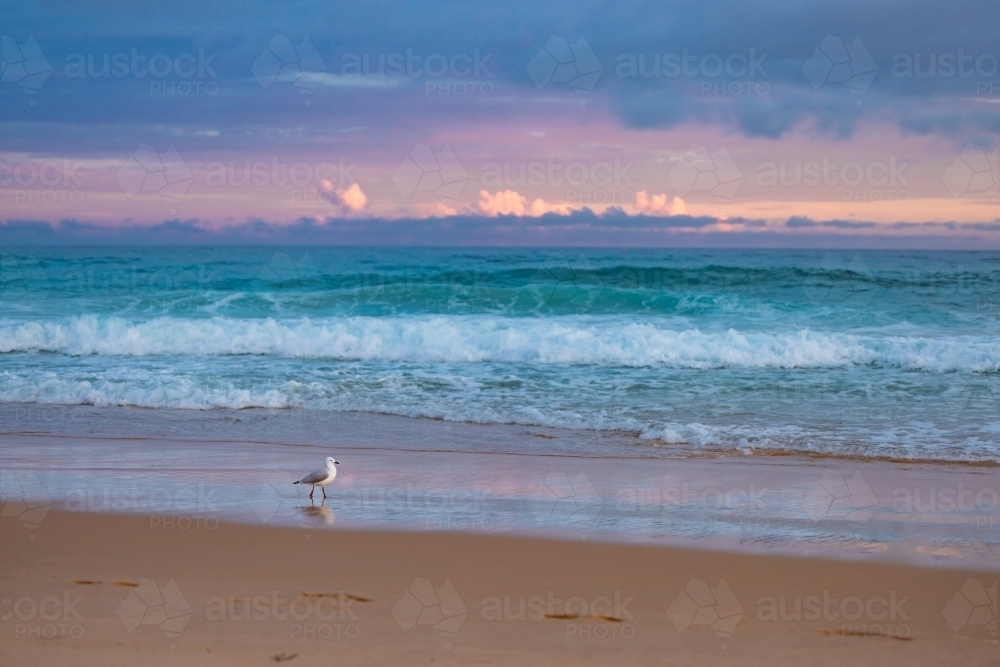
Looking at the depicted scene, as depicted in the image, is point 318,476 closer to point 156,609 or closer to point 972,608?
point 156,609

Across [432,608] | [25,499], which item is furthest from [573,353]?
[432,608]

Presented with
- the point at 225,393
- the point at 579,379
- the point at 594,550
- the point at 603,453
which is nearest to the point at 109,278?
the point at 225,393

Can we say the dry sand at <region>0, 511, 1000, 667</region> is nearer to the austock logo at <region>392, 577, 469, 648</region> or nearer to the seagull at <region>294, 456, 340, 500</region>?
the austock logo at <region>392, 577, 469, 648</region>

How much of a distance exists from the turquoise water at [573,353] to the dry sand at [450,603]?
145 inches

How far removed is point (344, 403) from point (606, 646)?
7.47 meters

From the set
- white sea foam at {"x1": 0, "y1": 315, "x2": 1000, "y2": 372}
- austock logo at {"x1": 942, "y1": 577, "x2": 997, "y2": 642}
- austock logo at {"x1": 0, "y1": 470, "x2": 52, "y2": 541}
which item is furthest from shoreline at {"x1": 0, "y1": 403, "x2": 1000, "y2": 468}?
white sea foam at {"x1": 0, "y1": 315, "x2": 1000, "y2": 372}

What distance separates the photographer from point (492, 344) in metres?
15.1

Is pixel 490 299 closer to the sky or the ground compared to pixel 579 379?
closer to the sky

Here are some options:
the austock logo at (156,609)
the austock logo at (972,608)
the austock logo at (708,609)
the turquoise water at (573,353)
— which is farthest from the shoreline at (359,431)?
the austock logo at (156,609)

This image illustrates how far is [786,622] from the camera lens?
4230mm

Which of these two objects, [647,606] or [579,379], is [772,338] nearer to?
[579,379]

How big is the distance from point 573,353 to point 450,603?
9.92 metres

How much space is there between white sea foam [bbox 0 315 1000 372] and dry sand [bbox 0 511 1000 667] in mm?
8824

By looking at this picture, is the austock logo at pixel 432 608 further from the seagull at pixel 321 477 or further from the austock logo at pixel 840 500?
the austock logo at pixel 840 500
